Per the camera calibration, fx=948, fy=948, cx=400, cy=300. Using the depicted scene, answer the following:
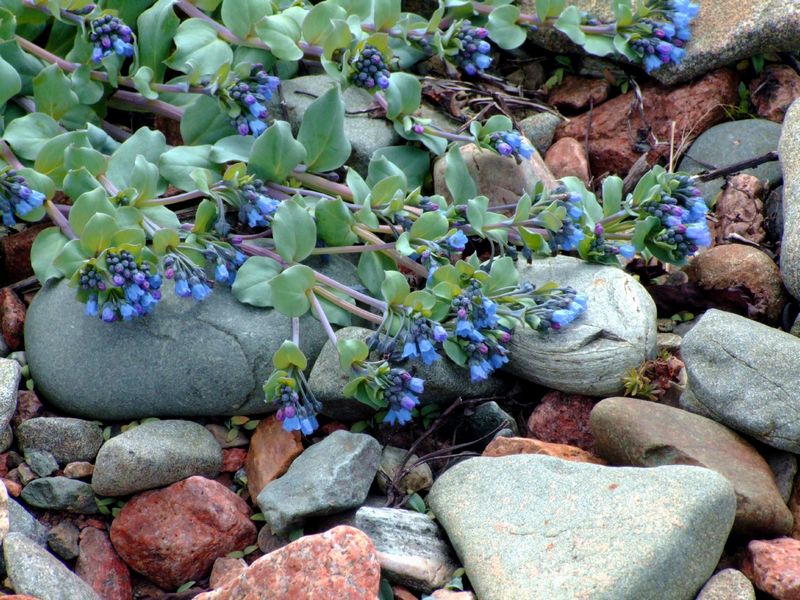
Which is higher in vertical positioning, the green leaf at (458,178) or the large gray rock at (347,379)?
the green leaf at (458,178)

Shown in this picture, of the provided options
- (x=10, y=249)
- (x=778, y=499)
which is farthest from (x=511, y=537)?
(x=10, y=249)

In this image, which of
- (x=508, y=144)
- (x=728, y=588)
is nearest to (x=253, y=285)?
(x=508, y=144)

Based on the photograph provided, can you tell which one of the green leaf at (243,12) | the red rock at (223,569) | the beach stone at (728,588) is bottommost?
the red rock at (223,569)

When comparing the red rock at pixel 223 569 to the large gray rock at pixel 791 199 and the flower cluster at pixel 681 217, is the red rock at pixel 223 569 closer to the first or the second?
the flower cluster at pixel 681 217

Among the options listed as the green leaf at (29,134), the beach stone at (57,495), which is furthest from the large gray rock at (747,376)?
the green leaf at (29,134)

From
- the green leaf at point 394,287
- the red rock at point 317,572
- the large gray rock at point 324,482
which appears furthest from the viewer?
the green leaf at point 394,287

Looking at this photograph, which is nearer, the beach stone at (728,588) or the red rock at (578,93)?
the beach stone at (728,588)

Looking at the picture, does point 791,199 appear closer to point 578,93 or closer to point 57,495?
point 578,93

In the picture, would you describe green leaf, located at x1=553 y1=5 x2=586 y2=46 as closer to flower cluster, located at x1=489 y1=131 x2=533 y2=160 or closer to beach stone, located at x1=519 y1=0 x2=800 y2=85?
beach stone, located at x1=519 y1=0 x2=800 y2=85
